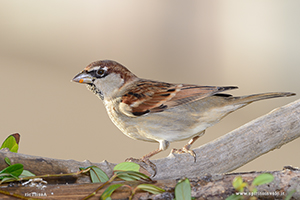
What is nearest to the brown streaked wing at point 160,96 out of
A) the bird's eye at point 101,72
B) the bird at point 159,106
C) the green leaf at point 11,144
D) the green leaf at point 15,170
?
the bird at point 159,106

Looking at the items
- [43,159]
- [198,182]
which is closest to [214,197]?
[198,182]

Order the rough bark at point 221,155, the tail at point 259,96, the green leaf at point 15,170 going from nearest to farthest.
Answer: the green leaf at point 15,170 < the rough bark at point 221,155 < the tail at point 259,96

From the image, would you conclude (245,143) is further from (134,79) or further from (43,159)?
(43,159)

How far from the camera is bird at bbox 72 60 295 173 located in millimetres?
1041

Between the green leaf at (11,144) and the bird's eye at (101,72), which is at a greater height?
the bird's eye at (101,72)

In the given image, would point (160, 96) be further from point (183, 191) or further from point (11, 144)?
point (183, 191)

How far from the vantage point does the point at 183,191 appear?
21.3 inches

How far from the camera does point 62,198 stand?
0.60m

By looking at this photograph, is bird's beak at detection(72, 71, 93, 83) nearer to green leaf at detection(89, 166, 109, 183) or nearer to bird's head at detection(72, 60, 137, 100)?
bird's head at detection(72, 60, 137, 100)

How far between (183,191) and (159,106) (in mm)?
547

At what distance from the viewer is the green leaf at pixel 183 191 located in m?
0.54

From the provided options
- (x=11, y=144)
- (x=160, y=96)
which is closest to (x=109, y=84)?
(x=160, y=96)

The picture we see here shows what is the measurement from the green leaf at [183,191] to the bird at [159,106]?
463mm

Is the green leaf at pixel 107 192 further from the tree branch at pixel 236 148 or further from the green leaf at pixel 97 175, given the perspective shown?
the tree branch at pixel 236 148
